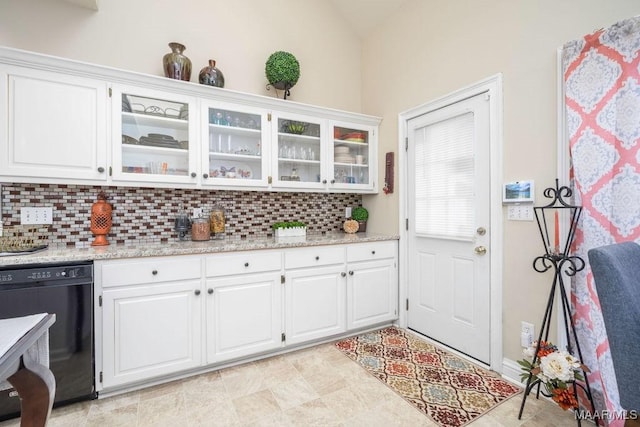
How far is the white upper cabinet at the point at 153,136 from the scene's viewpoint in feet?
6.91

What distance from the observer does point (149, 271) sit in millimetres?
1917

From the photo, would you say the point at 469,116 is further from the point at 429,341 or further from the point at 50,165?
the point at 50,165

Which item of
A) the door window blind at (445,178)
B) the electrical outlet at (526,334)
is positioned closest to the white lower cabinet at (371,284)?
the door window blind at (445,178)

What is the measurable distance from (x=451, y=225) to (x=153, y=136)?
8.15ft

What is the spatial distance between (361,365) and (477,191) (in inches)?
62.7

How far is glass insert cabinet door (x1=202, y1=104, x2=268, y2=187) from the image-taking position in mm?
2422

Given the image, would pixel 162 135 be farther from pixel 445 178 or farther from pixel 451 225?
pixel 451 225

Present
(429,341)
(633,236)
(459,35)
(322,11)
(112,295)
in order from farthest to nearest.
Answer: (322,11), (429,341), (459,35), (112,295), (633,236)

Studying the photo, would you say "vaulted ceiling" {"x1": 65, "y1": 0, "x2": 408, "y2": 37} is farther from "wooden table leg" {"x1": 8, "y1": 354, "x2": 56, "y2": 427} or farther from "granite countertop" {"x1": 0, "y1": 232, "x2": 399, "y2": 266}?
"wooden table leg" {"x1": 8, "y1": 354, "x2": 56, "y2": 427}

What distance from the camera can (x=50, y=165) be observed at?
1.92 meters

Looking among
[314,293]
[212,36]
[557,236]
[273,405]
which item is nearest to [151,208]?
[314,293]

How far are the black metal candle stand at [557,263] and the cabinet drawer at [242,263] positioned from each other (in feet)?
5.69

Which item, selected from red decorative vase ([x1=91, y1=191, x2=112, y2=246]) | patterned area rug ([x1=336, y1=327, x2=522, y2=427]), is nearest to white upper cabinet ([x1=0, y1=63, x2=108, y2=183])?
red decorative vase ([x1=91, y1=191, x2=112, y2=246])

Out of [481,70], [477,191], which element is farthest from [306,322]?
[481,70]
